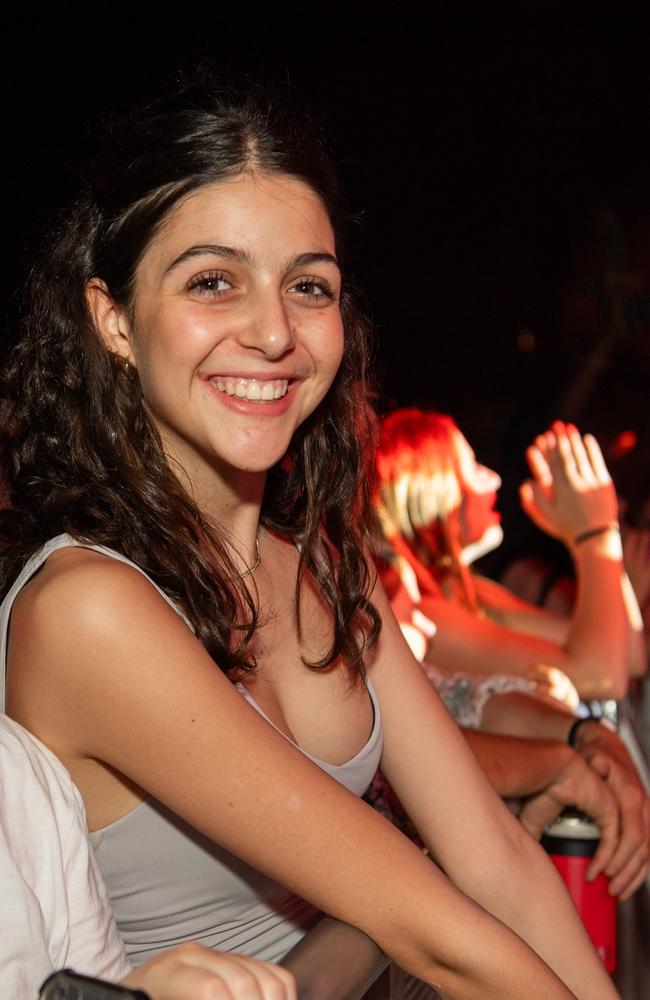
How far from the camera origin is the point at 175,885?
117 cm

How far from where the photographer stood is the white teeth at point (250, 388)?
1236 millimetres

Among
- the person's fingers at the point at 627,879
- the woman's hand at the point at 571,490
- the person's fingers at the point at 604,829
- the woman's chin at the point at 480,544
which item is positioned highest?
the woman's hand at the point at 571,490

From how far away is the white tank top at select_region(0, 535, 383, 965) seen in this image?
3.66ft

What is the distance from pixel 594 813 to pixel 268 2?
386cm

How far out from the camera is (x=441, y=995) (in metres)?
1.04

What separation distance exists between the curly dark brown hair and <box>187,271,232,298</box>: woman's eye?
0.08m

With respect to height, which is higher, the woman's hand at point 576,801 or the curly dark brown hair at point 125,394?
the curly dark brown hair at point 125,394

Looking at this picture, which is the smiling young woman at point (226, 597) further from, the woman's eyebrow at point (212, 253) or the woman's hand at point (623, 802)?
the woman's hand at point (623, 802)

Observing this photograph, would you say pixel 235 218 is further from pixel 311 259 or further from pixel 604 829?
pixel 604 829

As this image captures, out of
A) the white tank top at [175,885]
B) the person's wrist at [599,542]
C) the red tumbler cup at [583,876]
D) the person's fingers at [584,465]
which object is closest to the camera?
the white tank top at [175,885]

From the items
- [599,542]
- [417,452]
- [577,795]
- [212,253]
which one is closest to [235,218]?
[212,253]

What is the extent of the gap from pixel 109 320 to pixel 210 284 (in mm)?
152

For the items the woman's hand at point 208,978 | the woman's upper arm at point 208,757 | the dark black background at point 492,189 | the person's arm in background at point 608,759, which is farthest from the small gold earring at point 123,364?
the dark black background at point 492,189

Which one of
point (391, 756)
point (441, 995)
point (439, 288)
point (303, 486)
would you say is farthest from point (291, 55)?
point (441, 995)
